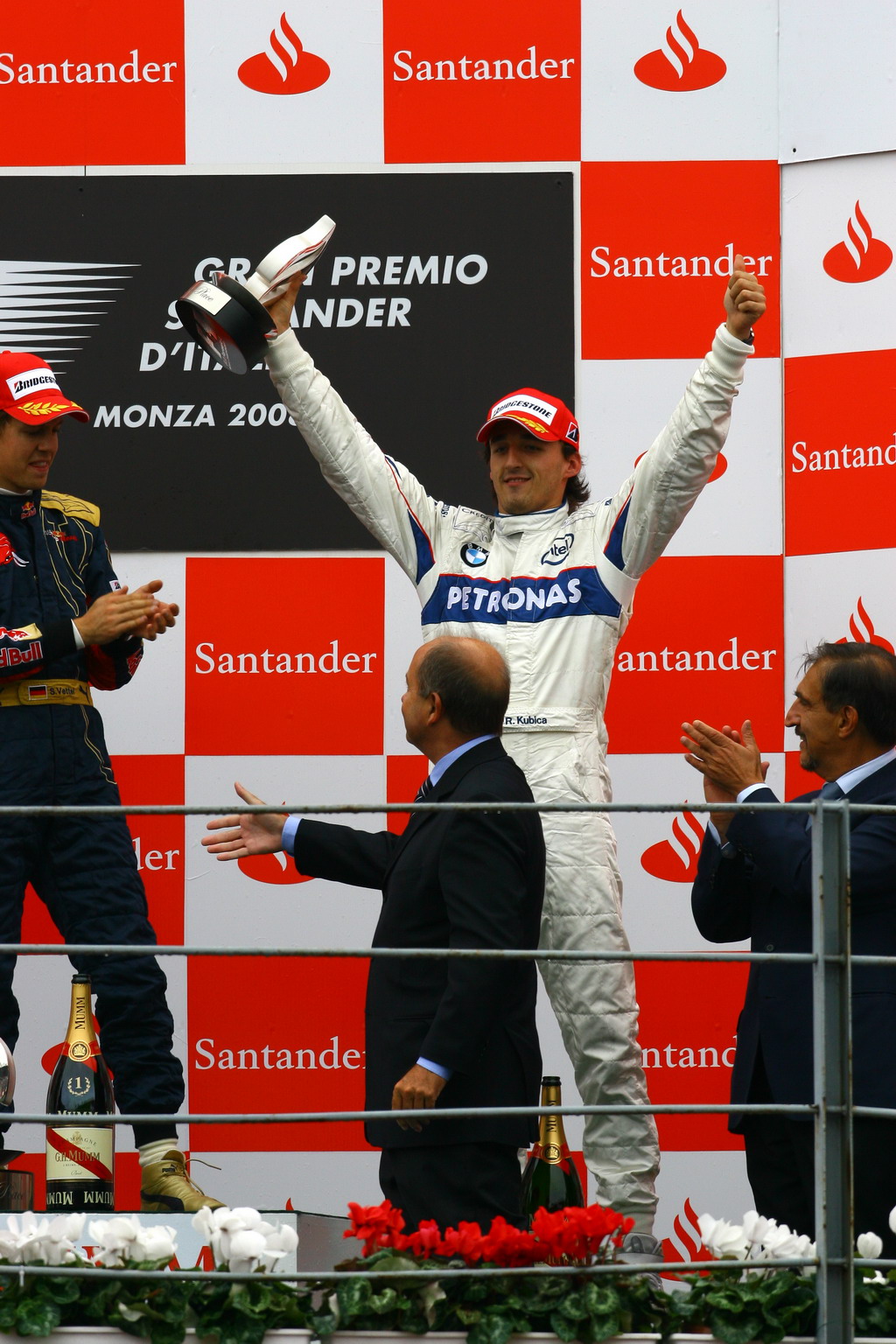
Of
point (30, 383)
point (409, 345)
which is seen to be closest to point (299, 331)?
point (409, 345)

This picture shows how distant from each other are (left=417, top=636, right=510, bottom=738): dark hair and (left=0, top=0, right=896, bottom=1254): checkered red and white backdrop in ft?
3.95

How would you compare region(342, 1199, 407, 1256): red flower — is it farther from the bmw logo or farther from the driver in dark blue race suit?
the bmw logo

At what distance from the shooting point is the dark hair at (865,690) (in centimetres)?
252

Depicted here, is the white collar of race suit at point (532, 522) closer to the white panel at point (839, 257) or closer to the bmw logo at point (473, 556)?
the bmw logo at point (473, 556)

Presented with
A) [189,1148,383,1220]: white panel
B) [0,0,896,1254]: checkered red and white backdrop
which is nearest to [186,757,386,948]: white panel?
[0,0,896,1254]: checkered red and white backdrop

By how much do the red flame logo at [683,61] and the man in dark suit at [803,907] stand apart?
1619 mm

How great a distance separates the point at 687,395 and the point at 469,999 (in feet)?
3.98

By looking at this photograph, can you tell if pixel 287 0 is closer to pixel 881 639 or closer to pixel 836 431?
pixel 836 431

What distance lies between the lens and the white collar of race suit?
10.1 ft

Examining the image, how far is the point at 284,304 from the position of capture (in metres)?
3.03

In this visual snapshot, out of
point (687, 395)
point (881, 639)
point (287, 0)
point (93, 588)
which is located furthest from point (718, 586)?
point (287, 0)

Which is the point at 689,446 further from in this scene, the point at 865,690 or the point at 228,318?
the point at 228,318

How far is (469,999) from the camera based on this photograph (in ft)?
7.16

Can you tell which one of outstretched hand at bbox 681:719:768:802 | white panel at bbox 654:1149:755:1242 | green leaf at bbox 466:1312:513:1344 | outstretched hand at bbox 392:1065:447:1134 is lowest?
white panel at bbox 654:1149:755:1242
